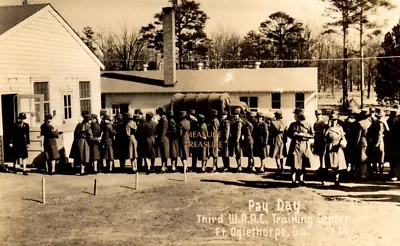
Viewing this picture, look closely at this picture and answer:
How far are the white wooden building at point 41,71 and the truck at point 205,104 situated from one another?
484 cm

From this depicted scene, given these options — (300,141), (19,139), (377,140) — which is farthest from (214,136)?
(19,139)

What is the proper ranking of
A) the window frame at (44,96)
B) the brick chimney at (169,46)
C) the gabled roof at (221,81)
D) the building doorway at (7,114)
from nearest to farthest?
the building doorway at (7,114) → the window frame at (44,96) → the brick chimney at (169,46) → the gabled roof at (221,81)

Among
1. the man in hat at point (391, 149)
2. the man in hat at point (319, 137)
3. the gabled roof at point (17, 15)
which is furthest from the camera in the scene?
the gabled roof at point (17, 15)

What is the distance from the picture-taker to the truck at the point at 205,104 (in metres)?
20.3

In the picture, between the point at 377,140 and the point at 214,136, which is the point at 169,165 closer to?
the point at 214,136

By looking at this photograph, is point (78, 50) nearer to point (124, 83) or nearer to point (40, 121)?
point (40, 121)

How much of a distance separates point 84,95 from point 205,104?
19.3 ft

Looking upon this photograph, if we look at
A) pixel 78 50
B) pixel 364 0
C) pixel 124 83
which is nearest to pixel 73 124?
pixel 78 50

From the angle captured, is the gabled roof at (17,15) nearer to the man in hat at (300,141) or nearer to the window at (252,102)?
the man in hat at (300,141)

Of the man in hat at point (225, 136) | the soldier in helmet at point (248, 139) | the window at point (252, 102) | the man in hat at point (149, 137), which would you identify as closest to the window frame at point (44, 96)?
the man in hat at point (149, 137)

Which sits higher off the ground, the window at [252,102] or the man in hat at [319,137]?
the window at [252,102]

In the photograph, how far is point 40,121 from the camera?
1400 cm

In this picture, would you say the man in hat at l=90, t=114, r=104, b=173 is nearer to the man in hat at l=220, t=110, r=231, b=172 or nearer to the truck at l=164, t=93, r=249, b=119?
the man in hat at l=220, t=110, r=231, b=172

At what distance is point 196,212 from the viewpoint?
7.51m
